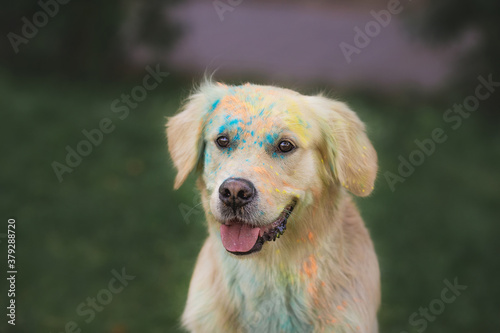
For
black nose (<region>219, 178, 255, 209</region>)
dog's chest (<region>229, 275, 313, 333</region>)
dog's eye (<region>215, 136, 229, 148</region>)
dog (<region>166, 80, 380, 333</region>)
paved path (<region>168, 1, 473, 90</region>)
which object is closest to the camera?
black nose (<region>219, 178, 255, 209</region>)

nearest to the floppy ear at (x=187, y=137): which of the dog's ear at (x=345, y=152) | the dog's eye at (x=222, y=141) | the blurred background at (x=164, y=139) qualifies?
the dog's eye at (x=222, y=141)

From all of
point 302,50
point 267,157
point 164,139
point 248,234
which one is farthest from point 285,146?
point 302,50

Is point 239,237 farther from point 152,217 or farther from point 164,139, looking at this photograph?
point 164,139

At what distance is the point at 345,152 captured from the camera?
299cm

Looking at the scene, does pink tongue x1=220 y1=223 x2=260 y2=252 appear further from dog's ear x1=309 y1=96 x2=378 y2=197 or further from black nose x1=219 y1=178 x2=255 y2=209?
dog's ear x1=309 y1=96 x2=378 y2=197

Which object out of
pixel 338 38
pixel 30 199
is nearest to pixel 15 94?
pixel 30 199

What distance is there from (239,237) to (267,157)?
0.40 meters

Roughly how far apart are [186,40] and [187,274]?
15.4 ft

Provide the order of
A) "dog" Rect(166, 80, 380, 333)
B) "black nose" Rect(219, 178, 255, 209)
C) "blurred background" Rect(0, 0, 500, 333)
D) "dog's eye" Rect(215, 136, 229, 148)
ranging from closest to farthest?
1. "black nose" Rect(219, 178, 255, 209)
2. "dog" Rect(166, 80, 380, 333)
3. "dog's eye" Rect(215, 136, 229, 148)
4. "blurred background" Rect(0, 0, 500, 333)

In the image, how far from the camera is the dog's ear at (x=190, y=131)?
3.11m

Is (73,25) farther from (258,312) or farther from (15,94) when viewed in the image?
(258,312)

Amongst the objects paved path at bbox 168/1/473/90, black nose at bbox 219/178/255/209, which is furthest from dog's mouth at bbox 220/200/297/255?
paved path at bbox 168/1/473/90

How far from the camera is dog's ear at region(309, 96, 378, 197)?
9.73 ft

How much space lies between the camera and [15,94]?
762 cm
